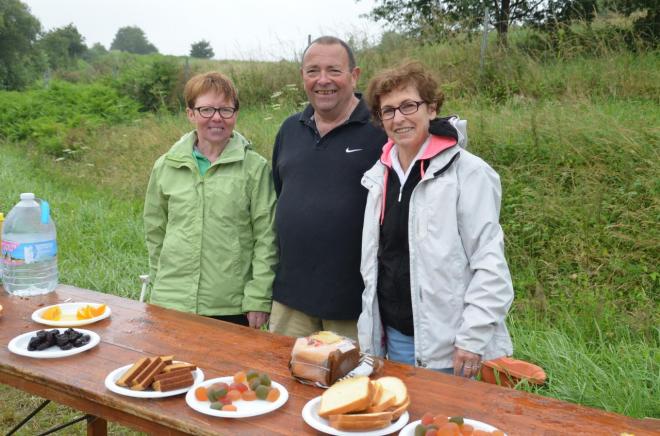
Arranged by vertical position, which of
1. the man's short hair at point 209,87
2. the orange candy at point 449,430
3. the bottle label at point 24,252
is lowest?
the orange candy at point 449,430

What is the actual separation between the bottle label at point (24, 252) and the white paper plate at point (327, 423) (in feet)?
5.83

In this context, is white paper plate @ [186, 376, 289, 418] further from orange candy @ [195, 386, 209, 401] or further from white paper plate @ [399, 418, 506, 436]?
white paper plate @ [399, 418, 506, 436]

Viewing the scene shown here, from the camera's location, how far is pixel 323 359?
217 cm

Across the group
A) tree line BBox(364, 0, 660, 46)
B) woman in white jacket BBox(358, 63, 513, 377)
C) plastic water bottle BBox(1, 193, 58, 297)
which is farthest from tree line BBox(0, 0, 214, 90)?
woman in white jacket BBox(358, 63, 513, 377)

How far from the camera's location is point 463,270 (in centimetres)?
253

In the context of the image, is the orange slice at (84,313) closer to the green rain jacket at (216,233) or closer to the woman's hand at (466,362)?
the green rain jacket at (216,233)

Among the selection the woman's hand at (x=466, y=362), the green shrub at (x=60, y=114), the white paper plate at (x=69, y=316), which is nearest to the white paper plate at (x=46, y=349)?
the white paper plate at (x=69, y=316)

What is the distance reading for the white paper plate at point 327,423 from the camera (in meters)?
1.86

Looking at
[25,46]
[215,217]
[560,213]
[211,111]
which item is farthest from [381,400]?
[25,46]

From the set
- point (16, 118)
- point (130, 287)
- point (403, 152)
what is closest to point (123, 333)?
point (403, 152)

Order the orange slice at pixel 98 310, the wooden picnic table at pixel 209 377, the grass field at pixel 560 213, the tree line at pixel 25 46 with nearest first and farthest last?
the wooden picnic table at pixel 209 377 → the orange slice at pixel 98 310 → the grass field at pixel 560 213 → the tree line at pixel 25 46

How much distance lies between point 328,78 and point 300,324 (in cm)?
124

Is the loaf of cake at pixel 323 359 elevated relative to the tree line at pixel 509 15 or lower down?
lower down

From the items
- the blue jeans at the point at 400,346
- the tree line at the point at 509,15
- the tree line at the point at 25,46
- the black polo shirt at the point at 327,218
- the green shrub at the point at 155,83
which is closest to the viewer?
the blue jeans at the point at 400,346
